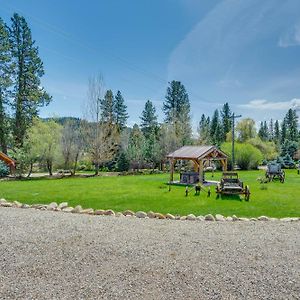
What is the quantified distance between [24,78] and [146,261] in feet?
95.9

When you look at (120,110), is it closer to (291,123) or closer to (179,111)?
(179,111)

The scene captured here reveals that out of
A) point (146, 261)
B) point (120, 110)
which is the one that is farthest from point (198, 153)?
point (120, 110)

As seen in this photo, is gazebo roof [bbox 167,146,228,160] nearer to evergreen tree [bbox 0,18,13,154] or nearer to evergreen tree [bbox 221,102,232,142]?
evergreen tree [bbox 0,18,13,154]

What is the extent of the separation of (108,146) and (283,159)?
981 inches

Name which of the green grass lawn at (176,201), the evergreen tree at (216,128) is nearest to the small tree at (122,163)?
the green grass lawn at (176,201)

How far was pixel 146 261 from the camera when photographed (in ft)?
16.1

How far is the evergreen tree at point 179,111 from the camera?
36.8 meters

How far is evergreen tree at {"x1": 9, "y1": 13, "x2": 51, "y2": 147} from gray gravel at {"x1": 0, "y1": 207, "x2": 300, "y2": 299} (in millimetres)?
24466

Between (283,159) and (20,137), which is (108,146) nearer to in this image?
(20,137)

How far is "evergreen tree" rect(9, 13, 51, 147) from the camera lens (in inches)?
1125

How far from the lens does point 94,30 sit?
1650 cm

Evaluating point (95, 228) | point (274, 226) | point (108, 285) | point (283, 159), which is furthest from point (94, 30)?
point (283, 159)

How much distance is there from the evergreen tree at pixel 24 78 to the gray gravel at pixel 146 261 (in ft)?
80.3

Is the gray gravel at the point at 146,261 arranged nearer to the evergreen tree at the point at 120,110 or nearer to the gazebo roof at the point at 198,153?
the gazebo roof at the point at 198,153
